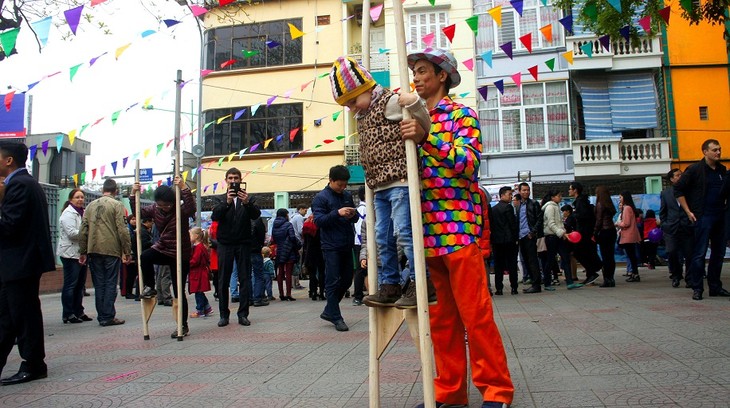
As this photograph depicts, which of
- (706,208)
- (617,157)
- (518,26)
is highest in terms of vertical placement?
(518,26)

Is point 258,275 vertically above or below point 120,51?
below

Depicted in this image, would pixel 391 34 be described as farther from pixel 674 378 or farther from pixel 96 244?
pixel 674 378

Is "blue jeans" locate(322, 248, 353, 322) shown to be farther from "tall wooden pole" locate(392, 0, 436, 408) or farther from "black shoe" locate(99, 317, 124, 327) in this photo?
"tall wooden pole" locate(392, 0, 436, 408)

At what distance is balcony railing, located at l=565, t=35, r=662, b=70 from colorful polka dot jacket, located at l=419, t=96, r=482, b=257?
792 inches

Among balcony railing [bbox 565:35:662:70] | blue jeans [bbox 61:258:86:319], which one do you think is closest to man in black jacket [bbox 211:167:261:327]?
blue jeans [bbox 61:258:86:319]

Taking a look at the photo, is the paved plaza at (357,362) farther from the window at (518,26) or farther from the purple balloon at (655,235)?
the window at (518,26)

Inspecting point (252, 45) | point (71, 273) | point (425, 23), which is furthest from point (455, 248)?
point (252, 45)

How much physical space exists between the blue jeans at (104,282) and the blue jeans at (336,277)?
322 cm

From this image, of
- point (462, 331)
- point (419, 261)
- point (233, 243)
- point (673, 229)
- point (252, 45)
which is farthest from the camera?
point (252, 45)

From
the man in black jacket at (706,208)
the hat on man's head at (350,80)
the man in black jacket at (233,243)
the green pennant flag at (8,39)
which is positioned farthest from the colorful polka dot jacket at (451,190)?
the man in black jacket at (706,208)

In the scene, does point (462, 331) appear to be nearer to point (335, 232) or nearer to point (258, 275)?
point (335, 232)

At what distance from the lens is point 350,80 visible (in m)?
3.19

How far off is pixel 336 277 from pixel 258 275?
357cm

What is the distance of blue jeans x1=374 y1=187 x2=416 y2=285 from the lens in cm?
335
